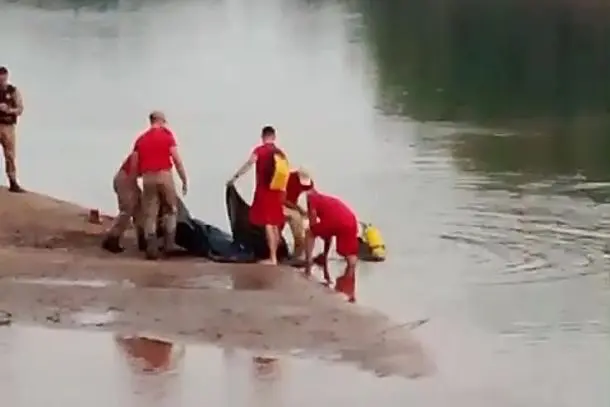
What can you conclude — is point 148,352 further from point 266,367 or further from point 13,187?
point 13,187

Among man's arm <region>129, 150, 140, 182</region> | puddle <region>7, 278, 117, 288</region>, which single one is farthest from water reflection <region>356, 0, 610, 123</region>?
puddle <region>7, 278, 117, 288</region>

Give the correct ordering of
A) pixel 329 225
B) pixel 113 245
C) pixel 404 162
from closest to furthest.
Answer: pixel 329 225, pixel 113 245, pixel 404 162

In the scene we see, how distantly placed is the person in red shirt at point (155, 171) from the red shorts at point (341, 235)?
63.1 inches

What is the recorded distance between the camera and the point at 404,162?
3025 cm

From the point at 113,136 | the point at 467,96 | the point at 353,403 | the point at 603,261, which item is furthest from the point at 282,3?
the point at 353,403

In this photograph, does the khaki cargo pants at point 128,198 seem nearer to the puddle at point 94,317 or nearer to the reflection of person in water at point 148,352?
the puddle at point 94,317

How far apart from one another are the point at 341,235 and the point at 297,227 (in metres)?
0.70

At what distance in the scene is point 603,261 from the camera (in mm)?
20062

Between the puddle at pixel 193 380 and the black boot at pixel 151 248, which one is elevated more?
the puddle at pixel 193 380

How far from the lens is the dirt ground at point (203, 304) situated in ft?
48.3

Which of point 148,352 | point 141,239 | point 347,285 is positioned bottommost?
point 347,285

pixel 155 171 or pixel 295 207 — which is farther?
pixel 295 207

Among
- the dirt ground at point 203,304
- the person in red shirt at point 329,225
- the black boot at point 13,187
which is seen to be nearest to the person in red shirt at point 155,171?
the dirt ground at point 203,304

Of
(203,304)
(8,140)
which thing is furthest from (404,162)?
(203,304)
